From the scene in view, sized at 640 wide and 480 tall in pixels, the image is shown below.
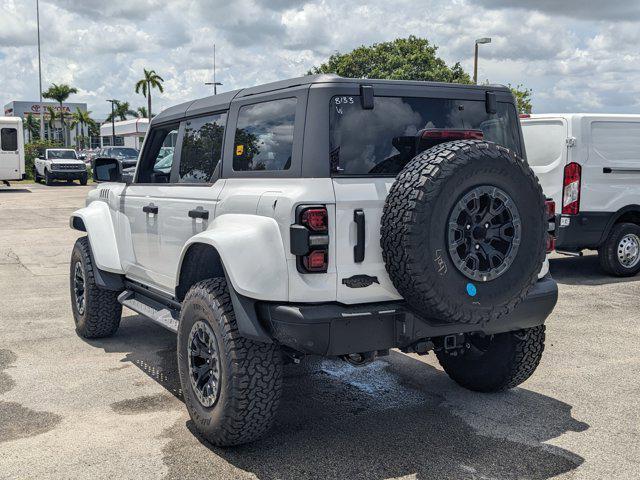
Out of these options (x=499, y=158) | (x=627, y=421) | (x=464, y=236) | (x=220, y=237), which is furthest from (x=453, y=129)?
(x=627, y=421)

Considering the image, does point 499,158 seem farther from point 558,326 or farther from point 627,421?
point 558,326

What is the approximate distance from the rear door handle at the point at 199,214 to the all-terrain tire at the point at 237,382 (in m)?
0.59

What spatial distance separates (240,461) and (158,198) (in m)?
2.09

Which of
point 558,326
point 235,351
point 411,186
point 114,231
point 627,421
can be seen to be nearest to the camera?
point 411,186

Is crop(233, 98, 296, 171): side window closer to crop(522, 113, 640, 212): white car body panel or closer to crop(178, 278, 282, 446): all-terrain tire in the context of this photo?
crop(178, 278, 282, 446): all-terrain tire

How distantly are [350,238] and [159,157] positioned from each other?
2.56 m

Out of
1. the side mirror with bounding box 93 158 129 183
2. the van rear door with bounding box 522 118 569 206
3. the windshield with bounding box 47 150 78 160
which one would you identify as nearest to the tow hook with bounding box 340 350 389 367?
the side mirror with bounding box 93 158 129 183

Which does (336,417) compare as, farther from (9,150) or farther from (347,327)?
(9,150)

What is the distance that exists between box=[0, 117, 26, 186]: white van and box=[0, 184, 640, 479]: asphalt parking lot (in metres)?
22.2

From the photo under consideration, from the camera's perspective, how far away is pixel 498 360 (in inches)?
180

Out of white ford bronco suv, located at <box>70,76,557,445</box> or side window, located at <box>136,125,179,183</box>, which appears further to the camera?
side window, located at <box>136,125,179,183</box>

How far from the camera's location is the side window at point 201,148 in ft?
14.7

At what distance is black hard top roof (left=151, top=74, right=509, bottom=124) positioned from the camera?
3.71 metres

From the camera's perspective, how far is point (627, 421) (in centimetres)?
429
